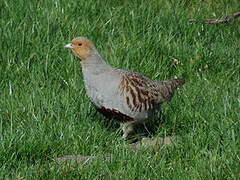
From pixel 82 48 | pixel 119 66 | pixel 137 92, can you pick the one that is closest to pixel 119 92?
pixel 137 92

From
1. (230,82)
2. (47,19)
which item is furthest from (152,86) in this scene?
(47,19)

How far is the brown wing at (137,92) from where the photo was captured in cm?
607

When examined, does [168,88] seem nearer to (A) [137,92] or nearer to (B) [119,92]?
(A) [137,92]

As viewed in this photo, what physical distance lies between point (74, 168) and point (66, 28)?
2.85 m

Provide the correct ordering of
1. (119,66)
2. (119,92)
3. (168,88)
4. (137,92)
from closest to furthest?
1. (119,92)
2. (137,92)
3. (168,88)
4. (119,66)

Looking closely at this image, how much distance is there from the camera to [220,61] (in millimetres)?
7668

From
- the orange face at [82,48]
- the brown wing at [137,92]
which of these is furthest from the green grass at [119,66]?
the orange face at [82,48]

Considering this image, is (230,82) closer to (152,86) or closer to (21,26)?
(152,86)

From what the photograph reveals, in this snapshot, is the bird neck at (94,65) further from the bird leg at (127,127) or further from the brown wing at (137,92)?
the bird leg at (127,127)

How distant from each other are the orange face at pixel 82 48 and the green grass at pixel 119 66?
16.8 inches

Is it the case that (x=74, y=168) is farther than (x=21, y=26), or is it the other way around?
(x=21, y=26)

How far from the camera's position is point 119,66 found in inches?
283

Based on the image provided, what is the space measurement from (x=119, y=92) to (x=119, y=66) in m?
1.17

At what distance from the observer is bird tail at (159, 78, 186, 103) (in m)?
6.31
